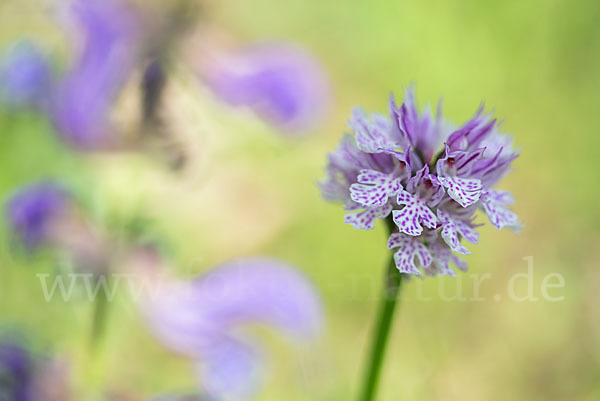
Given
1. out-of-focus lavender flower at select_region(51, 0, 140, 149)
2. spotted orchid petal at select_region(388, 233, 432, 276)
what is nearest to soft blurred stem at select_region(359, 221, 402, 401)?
spotted orchid petal at select_region(388, 233, 432, 276)

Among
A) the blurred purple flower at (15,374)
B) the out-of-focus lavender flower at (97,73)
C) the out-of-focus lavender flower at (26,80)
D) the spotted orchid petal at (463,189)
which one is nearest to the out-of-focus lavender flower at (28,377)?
the blurred purple flower at (15,374)

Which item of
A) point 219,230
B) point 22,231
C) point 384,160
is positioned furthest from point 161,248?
point 219,230

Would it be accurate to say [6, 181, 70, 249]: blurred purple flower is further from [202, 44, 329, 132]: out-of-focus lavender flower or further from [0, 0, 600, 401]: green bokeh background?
[202, 44, 329, 132]: out-of-focus lavender flower

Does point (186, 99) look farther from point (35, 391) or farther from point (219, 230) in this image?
point (35, 391)

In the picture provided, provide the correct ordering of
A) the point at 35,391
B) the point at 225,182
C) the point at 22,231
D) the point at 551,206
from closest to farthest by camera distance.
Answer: the point at 35,391 < the point at 22,231 < the point at 551,206 < the point at 225,182

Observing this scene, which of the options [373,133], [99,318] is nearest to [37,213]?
[99,318]

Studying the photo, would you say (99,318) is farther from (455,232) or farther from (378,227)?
(378,227)
